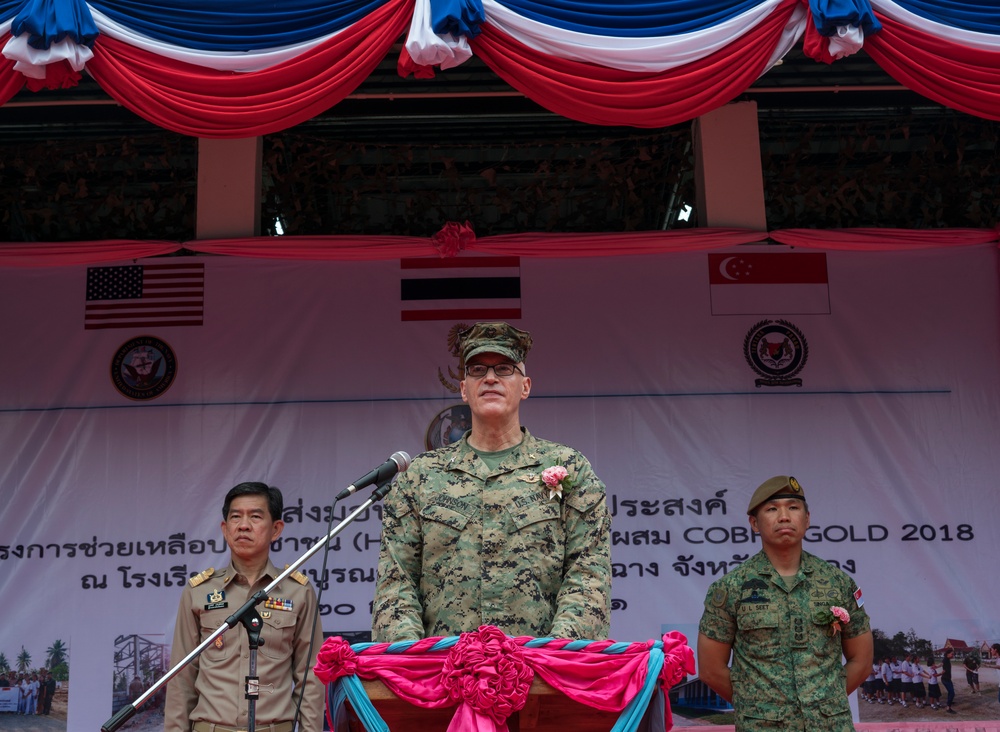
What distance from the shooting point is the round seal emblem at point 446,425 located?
Result: 5.63m

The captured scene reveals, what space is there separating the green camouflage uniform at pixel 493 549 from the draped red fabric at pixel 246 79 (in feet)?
5.45

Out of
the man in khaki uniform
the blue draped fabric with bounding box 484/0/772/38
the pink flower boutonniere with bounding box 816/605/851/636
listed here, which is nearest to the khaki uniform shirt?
the man in khaki uniform

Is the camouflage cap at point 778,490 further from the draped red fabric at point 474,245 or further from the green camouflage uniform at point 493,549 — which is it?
the draped red fabric at point 474,245

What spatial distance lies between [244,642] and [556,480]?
67.6 inches

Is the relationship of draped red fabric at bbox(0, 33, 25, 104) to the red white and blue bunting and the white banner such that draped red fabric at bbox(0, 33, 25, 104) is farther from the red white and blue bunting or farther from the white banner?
the white banner

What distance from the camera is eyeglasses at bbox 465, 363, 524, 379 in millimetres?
3182

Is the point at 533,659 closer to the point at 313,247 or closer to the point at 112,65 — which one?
the point at 112,65

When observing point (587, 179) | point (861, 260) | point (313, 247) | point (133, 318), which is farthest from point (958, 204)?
point (133, 318)

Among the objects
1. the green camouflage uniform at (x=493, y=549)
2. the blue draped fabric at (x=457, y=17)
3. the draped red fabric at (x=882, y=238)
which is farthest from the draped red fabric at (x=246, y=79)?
the draped red fabric at (x=882, y=238)

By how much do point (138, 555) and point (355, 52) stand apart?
9.08 ft

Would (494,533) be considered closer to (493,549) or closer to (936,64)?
(493,549)

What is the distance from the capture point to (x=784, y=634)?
4145 millimetres

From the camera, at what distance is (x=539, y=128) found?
257 inches

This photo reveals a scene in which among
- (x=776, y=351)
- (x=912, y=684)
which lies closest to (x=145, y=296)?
(x=776, y=351)
